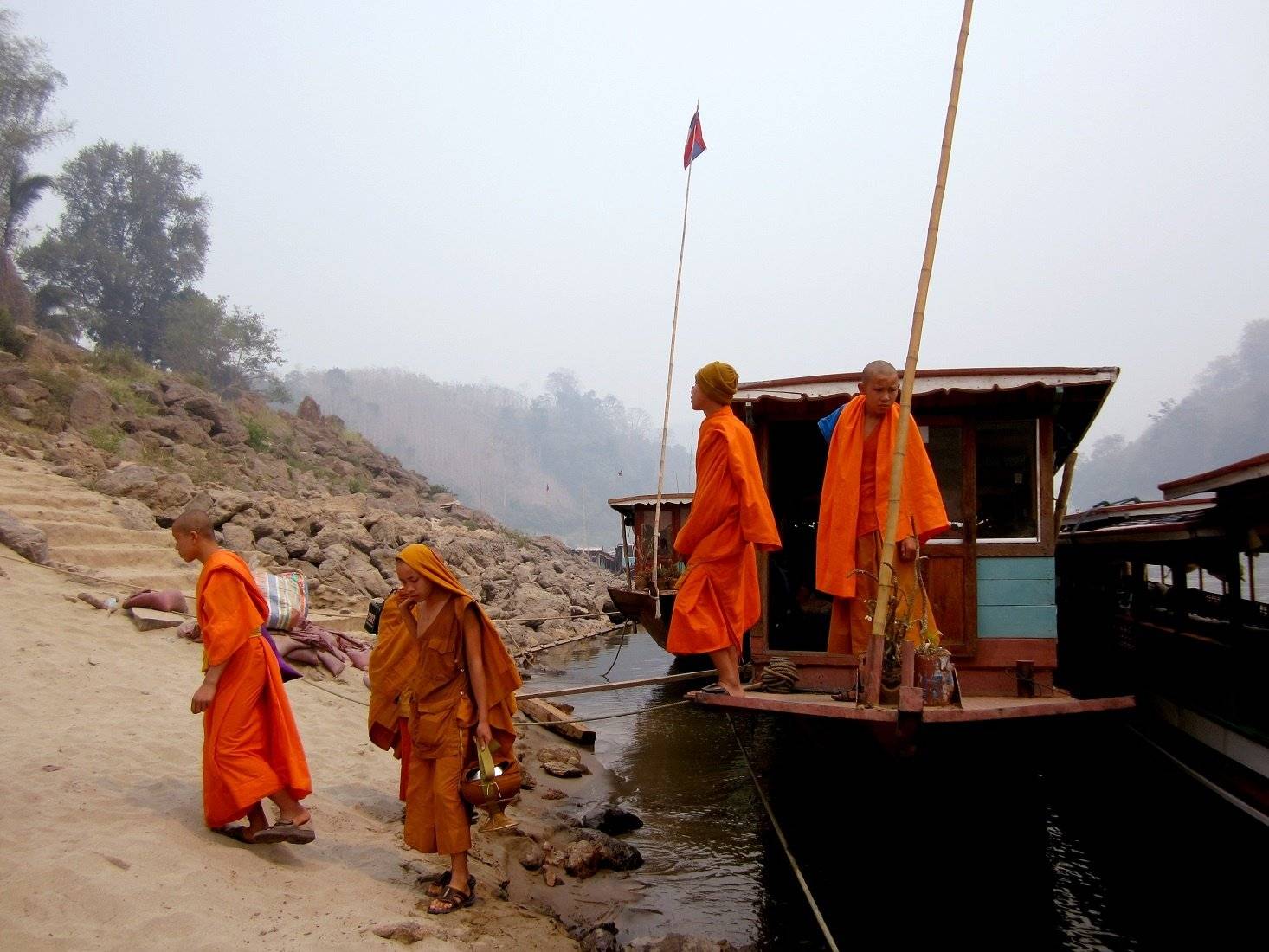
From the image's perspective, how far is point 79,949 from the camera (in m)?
2.92

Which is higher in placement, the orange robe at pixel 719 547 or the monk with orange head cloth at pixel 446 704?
the orange robe at pixel 719 547

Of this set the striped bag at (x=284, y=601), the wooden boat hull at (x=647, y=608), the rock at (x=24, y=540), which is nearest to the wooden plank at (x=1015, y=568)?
the striped bag at (x=284, y=601)

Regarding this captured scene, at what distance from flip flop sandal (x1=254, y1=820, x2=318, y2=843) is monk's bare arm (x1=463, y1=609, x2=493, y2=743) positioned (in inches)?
36.9

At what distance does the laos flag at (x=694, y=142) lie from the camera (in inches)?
426

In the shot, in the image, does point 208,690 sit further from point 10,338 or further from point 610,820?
point 10,338

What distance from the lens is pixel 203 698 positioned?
3867mm

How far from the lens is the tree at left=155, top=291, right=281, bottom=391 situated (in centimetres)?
3488

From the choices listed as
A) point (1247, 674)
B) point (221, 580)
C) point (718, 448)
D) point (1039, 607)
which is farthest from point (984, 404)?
point (221, 580)

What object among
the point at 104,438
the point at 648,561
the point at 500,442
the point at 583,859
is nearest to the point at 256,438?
the point at 104,438

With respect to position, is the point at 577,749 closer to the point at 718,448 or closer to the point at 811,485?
the point at 811,485

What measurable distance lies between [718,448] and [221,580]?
2708 millimetres

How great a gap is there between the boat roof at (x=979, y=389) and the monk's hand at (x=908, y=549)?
3.97 feet

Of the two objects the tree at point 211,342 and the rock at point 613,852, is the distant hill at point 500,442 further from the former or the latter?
the rock at point 613,852

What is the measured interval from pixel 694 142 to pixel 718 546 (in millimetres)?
7294
